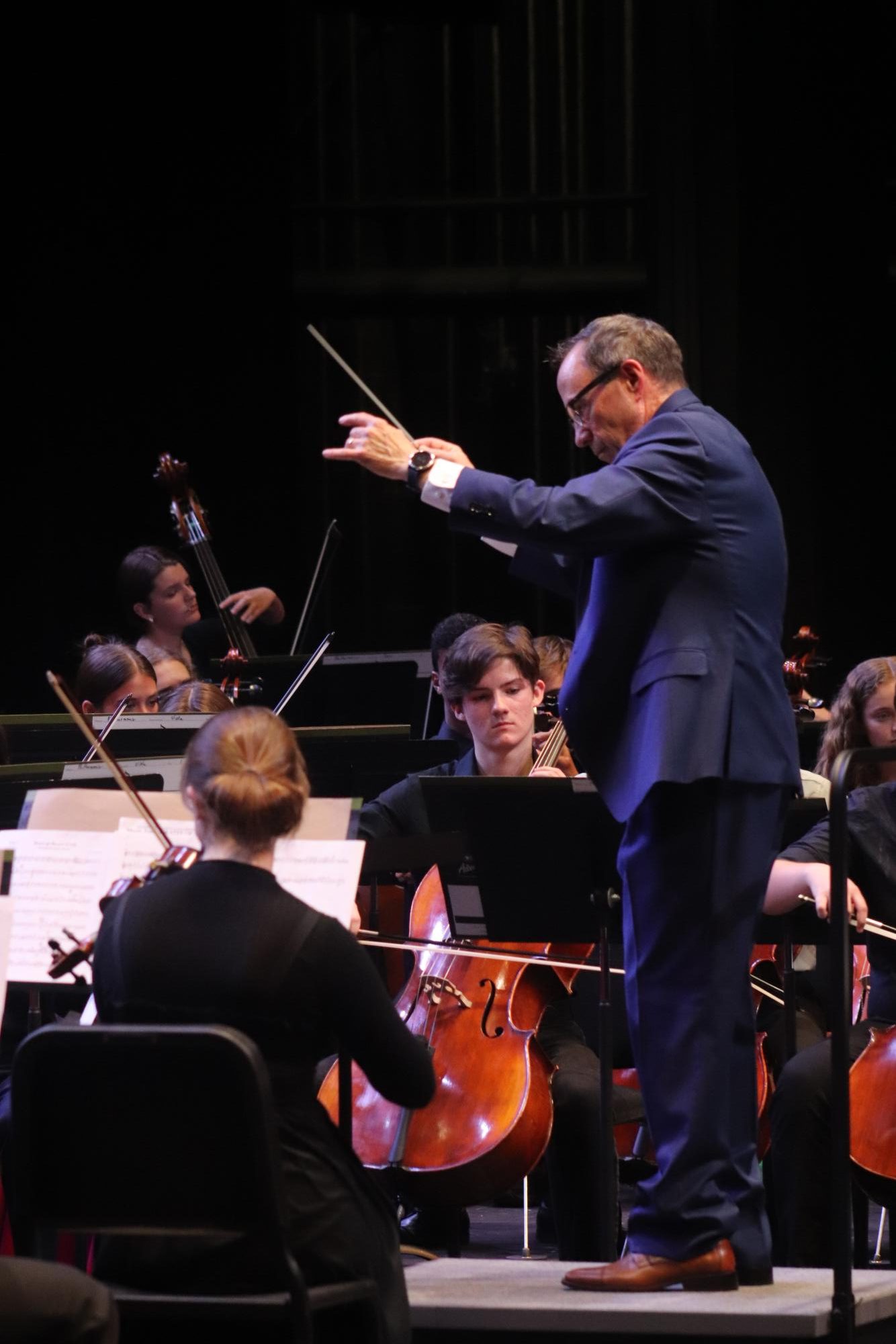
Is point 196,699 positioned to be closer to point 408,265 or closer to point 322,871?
point 322,871

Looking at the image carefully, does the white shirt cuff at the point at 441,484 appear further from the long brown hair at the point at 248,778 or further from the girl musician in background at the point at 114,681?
the girl musician in background at the point at 114,681

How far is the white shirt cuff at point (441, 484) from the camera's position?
8.37 ft

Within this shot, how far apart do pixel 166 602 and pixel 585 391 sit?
3.55 meters

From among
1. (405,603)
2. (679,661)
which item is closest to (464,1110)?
(679,661)

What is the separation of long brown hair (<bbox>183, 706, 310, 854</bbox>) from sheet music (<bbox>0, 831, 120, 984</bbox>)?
437mm

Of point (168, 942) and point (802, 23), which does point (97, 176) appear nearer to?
point (802, 23)

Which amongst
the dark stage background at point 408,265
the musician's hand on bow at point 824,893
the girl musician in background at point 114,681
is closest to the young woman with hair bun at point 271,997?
the musician's hand on bow at point 824,893

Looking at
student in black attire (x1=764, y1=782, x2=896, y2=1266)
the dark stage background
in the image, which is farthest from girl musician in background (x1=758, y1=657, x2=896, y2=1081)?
the dark stage background

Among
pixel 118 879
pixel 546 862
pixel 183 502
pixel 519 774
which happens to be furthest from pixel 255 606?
pixel 118 879

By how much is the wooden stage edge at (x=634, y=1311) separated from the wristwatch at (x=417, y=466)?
1049 millimetres

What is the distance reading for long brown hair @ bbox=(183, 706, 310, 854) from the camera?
232 centimetres

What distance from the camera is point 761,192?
274 inches

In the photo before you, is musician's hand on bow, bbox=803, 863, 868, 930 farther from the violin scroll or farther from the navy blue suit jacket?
the violin scroll

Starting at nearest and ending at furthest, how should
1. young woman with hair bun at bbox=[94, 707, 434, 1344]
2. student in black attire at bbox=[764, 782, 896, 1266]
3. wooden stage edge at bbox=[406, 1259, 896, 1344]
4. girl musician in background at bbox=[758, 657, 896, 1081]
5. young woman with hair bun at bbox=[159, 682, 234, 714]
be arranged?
young woman with hair bun at bbox=[94, 707, 434, 1344] → wooden stage edge at bbox=[406, 1259, 896, 1344] → student in black attire at bbox=[764, 782, 896, 1266] → girl musician in background at bbox=[758, 657, 896, 1081] → young woman with hair bun at bbox=[159, 682, 234, 714]
